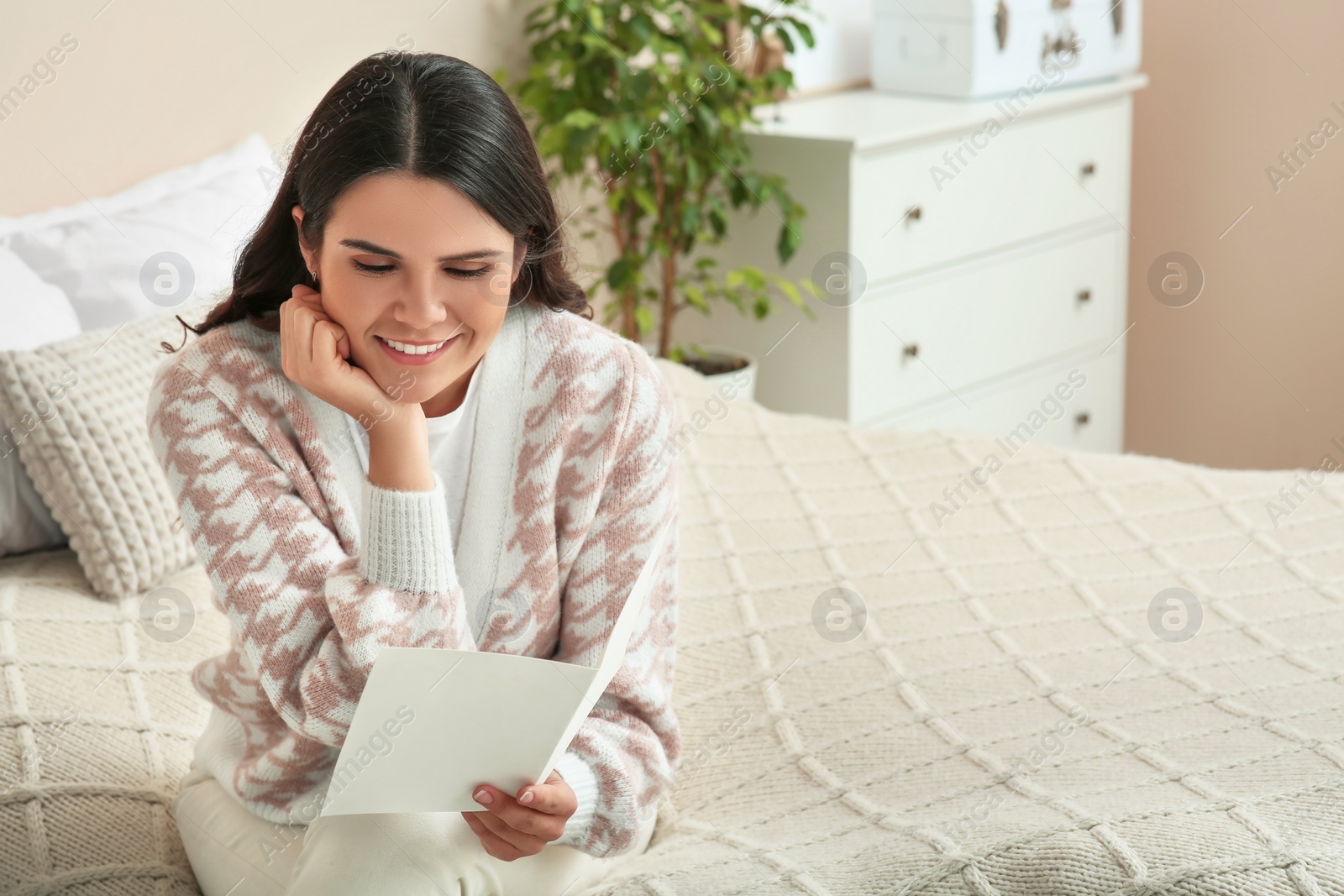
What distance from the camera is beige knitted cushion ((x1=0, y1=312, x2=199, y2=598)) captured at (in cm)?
135

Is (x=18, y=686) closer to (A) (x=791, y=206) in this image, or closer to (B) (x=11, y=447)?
(B) (x=11, y=447)

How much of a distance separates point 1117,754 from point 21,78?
160 cm

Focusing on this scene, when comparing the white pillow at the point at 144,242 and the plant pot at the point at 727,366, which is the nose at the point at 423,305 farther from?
the plant pot at the point at 727,366

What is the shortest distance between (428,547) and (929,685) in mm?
579

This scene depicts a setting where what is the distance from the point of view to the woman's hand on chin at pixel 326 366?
38.7 inches

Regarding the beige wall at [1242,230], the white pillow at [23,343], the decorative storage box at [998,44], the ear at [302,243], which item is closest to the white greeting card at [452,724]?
the ear at [302,243]

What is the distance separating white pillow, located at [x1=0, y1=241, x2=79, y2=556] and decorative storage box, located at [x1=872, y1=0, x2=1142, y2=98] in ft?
6.31

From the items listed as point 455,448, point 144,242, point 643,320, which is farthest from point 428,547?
point 643,320

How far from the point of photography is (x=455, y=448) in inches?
44.9

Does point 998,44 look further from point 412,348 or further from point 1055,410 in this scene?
point 412,348

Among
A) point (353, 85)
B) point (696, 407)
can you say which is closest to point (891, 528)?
point (696, 407)

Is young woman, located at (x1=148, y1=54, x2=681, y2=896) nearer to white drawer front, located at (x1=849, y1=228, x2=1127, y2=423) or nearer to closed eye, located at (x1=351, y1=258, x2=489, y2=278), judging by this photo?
closed eye, located at (x1=351, y1=258, x2=489, y2=278)

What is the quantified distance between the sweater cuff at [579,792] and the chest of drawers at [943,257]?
62.5 inches

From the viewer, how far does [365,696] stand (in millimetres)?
870
